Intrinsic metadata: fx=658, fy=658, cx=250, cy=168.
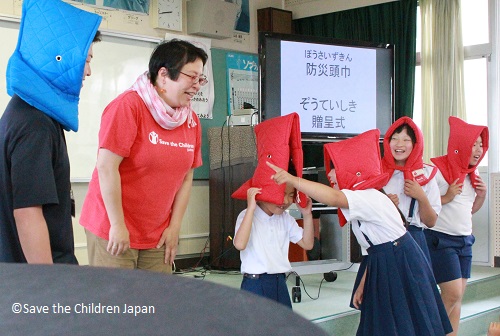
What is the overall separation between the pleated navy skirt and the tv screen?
1.41m

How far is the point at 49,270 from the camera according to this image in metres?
0.33

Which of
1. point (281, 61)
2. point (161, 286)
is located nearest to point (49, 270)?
point (161, 286)

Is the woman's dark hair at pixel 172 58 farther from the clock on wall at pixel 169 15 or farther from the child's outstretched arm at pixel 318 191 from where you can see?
the clock on wall at pixel 169 15

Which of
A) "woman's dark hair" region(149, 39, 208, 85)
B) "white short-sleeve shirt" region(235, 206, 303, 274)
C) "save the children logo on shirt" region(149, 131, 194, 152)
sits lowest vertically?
"white short-sleeve shirt" region(235, 206, 303, 274)

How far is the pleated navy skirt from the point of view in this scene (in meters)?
2.72

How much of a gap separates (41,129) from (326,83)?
294 centimetres

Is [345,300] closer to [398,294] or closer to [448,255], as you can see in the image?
[448,255]

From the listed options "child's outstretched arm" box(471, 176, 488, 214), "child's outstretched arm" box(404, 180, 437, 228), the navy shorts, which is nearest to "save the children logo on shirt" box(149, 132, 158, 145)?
"child's outstretched arm" box(404, 180, 437, 228)

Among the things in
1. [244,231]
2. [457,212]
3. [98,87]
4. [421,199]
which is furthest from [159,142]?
[98,87]

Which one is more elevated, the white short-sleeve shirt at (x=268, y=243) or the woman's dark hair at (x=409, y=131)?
the woman's dark hair at (x=409, y=131)

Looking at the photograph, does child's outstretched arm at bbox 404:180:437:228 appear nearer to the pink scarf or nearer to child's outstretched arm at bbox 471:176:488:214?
child's outstretched arm at bbox 471:176:488:214

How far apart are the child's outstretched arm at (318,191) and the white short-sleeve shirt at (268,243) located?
22 centimetres

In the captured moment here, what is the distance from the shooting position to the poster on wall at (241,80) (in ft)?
19.1

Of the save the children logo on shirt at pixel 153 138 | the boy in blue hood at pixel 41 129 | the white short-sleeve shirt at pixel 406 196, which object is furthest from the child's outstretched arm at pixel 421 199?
the boy in blue hood at pixel 41 129
